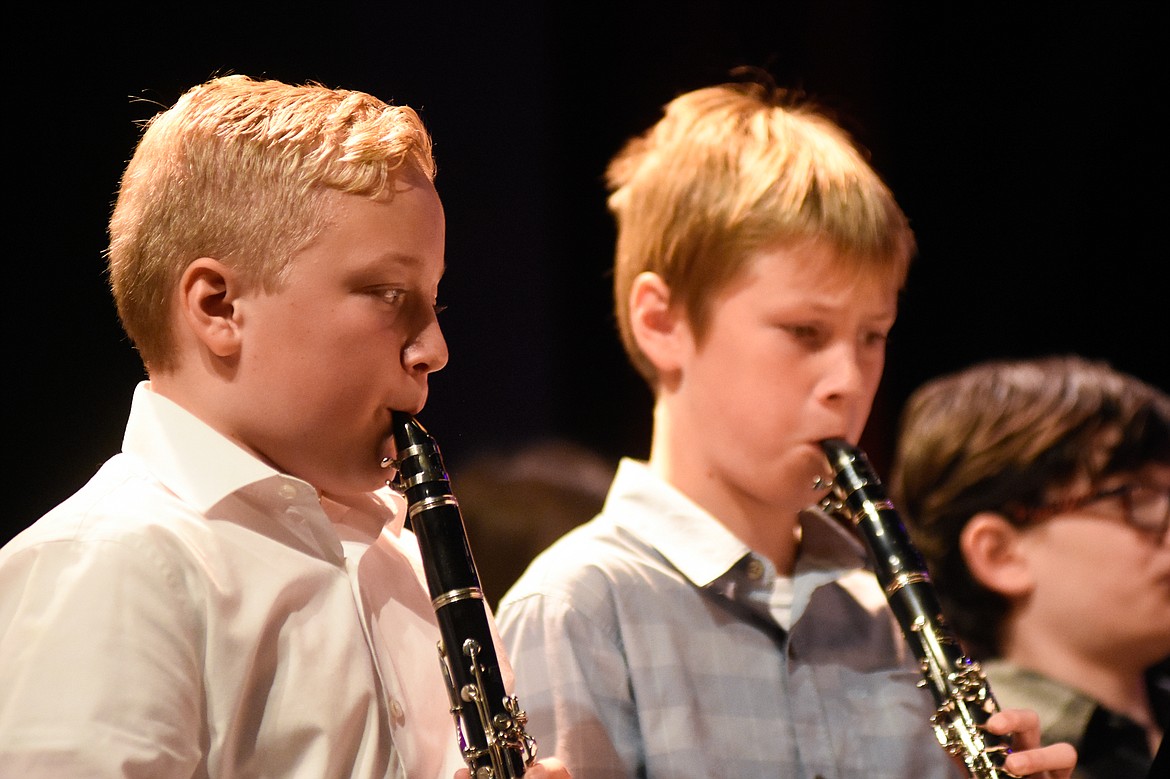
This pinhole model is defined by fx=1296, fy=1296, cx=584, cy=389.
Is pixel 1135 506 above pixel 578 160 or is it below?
below

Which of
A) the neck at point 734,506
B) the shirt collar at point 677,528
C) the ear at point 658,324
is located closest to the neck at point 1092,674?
the neck at point 734,506

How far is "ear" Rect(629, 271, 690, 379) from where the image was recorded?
1692 millimetres

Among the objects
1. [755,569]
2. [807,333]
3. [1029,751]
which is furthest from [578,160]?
[1029,751]

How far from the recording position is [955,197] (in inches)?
111

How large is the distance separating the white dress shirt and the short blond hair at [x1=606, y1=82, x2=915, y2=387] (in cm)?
66

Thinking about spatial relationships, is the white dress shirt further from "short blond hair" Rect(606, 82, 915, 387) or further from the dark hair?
the dark hair

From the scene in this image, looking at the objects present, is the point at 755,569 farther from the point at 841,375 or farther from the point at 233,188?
the point at 233,188

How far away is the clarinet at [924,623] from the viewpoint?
1.39 meters

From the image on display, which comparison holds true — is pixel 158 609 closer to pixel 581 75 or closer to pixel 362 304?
pixel 362 304

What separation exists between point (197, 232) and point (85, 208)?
0.45m

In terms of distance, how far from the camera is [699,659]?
1.56 metres

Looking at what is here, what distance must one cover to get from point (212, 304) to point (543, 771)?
0.50 meters

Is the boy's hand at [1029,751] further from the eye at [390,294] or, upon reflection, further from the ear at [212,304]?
the ear at [212,304]

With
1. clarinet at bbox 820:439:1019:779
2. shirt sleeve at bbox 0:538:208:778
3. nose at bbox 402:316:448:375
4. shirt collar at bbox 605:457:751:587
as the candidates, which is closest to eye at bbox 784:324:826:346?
clarinet at bbox 820:439:1019:779
